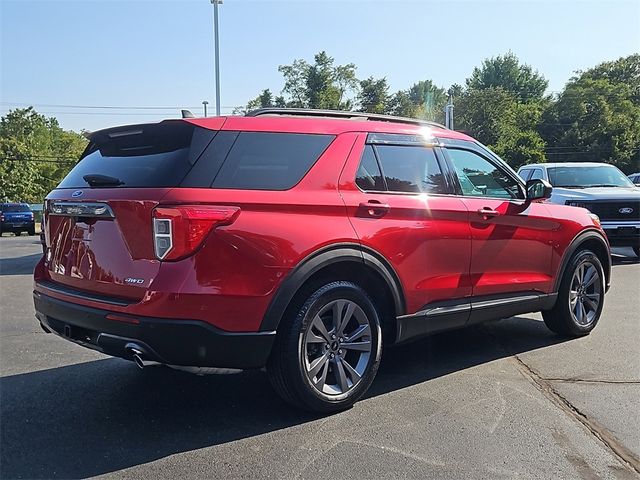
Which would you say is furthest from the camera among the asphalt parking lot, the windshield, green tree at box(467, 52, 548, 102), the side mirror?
green tree at box(467, 52, 548, 102)

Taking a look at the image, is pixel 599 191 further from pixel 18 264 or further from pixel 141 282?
pixel 18 264

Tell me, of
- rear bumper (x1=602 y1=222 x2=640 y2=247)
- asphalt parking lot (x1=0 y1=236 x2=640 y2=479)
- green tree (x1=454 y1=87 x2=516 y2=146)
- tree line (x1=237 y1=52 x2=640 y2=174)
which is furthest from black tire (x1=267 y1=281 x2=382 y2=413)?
green tree (x1=454 y1=87 x2=516 y2=146)

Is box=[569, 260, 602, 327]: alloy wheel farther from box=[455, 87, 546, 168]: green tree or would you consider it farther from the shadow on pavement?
box=[455, 87, 546, 168]: green tree

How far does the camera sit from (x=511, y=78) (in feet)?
277

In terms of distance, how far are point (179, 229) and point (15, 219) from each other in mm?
29179

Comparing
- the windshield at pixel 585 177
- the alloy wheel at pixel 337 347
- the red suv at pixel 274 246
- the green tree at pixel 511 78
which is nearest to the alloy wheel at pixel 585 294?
the red suv at pixel 274 246

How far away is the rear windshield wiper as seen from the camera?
352 cm

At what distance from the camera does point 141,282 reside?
128 inches

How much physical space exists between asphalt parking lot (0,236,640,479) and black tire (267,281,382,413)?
14 centimetres

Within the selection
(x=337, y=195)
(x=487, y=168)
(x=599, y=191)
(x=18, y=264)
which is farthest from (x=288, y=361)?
(x=18, y=264)

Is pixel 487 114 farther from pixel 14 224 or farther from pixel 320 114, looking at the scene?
pixel 320 114

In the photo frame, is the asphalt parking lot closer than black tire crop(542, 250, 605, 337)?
Yes

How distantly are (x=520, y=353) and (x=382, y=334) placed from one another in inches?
69.0

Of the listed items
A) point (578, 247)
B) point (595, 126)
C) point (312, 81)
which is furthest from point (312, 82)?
point (578, 247)
